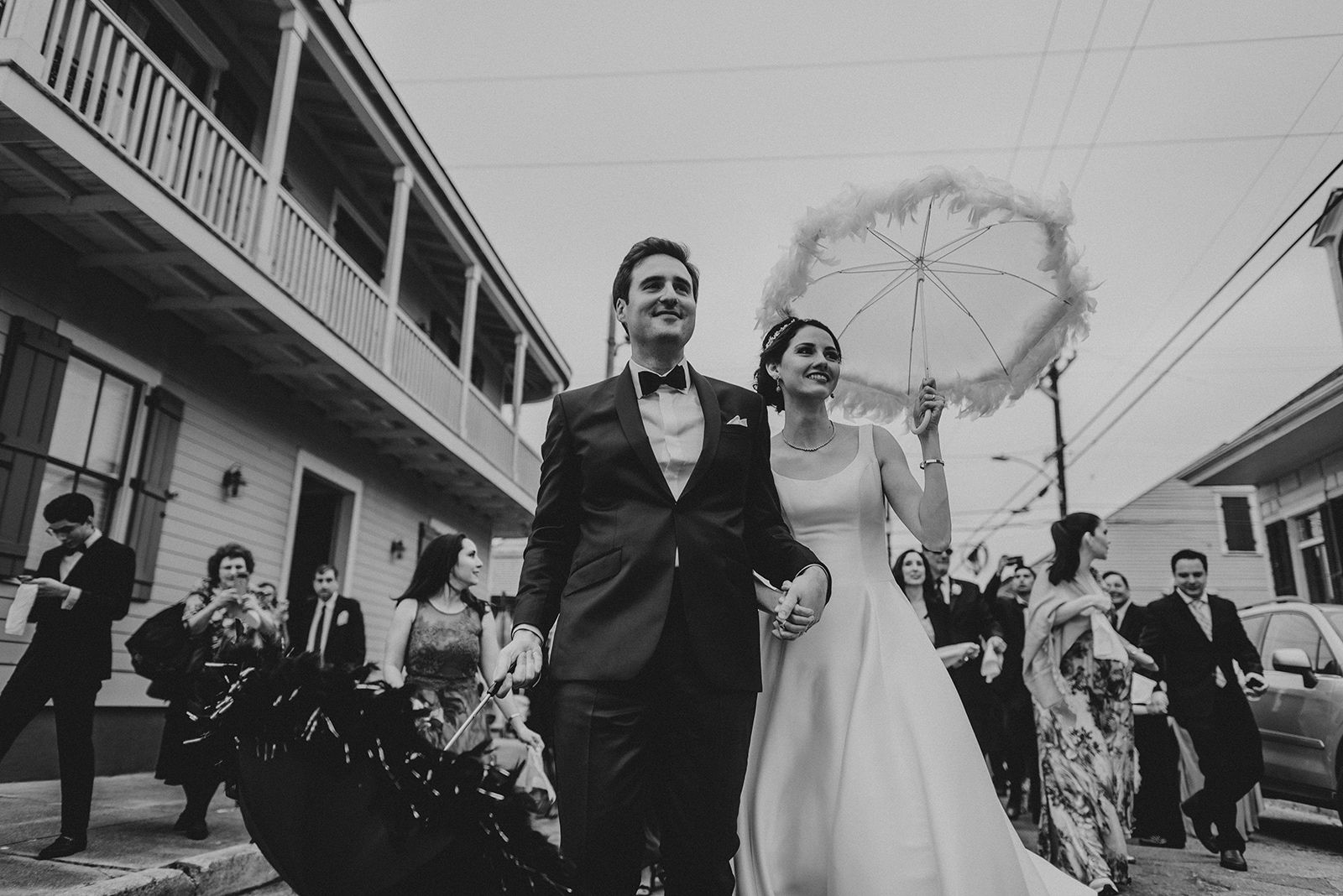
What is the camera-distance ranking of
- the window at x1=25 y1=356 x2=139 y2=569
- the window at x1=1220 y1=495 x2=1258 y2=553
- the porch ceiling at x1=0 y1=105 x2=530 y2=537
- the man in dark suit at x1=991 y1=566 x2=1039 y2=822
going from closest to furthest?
the porch ceiling at x1=0 y1=105 x2=530 y2=537 < the window at x1=25 y1=356 x2=139 y2=569 < the man in dark suit at x1=991 y1=566 x2=1039 y2=822 < the window at x1=1220 y1=495 x2=1258 y2=553

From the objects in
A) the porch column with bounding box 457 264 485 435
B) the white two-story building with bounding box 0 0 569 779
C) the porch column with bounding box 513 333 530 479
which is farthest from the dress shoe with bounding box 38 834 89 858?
the porch column with bounding box 513 333 530 479

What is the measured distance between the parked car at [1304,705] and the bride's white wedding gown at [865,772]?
5326mm

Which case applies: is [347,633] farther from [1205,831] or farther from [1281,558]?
[1281,558]

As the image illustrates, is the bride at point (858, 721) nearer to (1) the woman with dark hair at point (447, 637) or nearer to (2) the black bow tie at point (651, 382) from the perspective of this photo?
(2) the black bow tie at point (651, 382)

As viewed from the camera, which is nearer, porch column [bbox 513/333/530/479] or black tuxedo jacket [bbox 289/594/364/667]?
black tuxedo jacket [bbox 289/594/364/667]

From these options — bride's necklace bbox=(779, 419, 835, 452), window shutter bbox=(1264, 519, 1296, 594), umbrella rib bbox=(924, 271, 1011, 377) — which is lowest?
bride's necklace bbox=(779, 419, 835, 452)

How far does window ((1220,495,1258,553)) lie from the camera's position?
106 ft

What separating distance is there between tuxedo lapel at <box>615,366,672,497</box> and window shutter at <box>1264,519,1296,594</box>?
64.4 feet

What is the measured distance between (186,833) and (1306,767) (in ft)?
25.6

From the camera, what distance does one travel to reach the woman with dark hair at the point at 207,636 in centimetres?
550

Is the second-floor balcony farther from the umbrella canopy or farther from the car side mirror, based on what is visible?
the car side mirror

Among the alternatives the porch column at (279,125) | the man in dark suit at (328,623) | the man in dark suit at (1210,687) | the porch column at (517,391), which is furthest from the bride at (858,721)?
the porch column at (517,391)

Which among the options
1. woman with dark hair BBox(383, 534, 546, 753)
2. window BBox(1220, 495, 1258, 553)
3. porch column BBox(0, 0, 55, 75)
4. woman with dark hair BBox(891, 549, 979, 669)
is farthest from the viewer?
window BBox(1220, 495, 1258, 553)

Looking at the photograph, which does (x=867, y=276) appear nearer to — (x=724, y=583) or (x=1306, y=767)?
(x=724, y=583)
